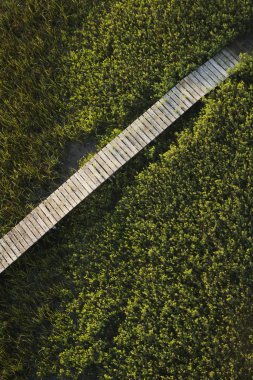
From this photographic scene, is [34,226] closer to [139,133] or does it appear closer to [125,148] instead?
[125,148]

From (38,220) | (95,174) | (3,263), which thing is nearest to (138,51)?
(95,174)

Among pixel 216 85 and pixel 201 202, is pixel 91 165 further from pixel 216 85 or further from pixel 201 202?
pixel 216 85

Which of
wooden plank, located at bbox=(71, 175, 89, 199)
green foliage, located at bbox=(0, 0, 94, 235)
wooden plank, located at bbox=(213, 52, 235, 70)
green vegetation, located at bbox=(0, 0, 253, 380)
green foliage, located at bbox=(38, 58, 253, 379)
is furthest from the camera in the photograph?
green foliage, located at bbox=(0, 0, 94, 235)

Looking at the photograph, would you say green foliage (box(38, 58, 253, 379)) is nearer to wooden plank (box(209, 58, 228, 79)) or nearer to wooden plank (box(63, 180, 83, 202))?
wooden plank (box(209, 58, 228, 79))

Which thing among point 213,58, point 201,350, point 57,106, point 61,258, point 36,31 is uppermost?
point 36,31

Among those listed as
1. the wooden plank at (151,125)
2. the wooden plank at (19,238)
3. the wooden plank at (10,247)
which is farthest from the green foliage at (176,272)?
the wooden plank at (10,247)

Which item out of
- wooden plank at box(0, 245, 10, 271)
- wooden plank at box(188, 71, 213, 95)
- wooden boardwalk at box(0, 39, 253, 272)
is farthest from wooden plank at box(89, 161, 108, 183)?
wooden plank at box(188, 71, 213, 95)

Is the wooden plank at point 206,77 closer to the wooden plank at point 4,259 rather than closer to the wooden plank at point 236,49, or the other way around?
the wooden plank at point 236,49

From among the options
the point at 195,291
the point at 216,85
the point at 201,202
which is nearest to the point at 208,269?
the point at 195,291
